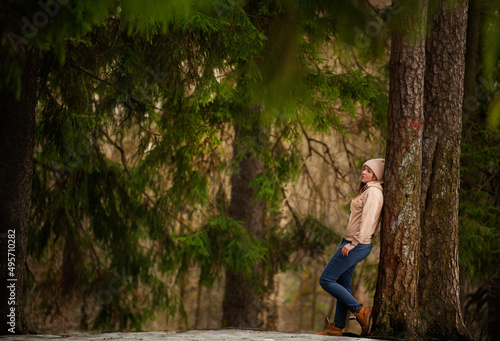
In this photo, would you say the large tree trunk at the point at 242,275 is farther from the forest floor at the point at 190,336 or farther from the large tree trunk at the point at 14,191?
the large tree trunk at the point at 14,191

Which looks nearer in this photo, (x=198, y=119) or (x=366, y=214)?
(x=366, y=214)

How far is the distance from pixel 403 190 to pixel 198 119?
304 cm

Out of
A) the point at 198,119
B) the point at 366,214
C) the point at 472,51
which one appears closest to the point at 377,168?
the point at 366,214

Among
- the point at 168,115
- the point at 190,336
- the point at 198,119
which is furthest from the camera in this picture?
the point at 168,115

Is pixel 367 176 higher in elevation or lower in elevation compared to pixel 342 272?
higher

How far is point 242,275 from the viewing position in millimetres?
10648

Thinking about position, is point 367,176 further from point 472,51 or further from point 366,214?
point 472,51

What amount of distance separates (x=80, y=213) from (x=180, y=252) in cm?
194

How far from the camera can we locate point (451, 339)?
5.21 metres

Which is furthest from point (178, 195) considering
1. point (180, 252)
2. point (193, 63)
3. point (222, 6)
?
point (222, 6)

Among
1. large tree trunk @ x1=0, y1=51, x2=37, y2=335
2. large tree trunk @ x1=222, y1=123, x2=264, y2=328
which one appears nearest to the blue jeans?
large tree trunk @ x1=0, y1=51, x2=37, y2=335

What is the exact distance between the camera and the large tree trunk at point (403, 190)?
5.16 metres

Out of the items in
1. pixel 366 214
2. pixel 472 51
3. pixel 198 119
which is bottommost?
pixel 366 214

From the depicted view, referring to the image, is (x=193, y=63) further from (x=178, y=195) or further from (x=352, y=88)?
(x=178, y=195)
